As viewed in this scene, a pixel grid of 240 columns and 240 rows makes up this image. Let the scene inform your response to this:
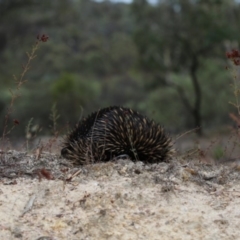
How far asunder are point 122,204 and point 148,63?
61.0ft

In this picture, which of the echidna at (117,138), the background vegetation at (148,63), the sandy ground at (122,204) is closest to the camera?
the sandy ground at (122,204)

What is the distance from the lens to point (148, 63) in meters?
23.3

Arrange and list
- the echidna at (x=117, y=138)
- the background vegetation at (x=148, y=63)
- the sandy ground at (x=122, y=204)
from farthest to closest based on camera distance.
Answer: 1. the background vegetation at (x=148, y=63)
2. the echidna at (x=117, y=138)
3. the sandy ground at (x=122, y=204)

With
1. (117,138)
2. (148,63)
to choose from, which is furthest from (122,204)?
(148,63)

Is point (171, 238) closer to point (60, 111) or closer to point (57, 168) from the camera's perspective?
point (57, 168)

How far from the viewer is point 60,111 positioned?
85.8 ft

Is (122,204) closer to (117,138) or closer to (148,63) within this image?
(117,138)

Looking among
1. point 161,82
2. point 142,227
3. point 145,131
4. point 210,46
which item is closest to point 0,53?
point 161,82

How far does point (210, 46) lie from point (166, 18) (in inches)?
91.8

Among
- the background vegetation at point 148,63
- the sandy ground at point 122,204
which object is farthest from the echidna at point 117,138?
the background vegetation at point 148,63

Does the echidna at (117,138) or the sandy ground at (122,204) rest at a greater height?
the echidna at (117,138)

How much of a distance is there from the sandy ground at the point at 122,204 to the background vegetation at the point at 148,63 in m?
13.0

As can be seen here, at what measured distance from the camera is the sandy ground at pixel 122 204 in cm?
464

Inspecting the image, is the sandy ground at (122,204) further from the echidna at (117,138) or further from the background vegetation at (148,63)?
the background vegetation at (148,63)
